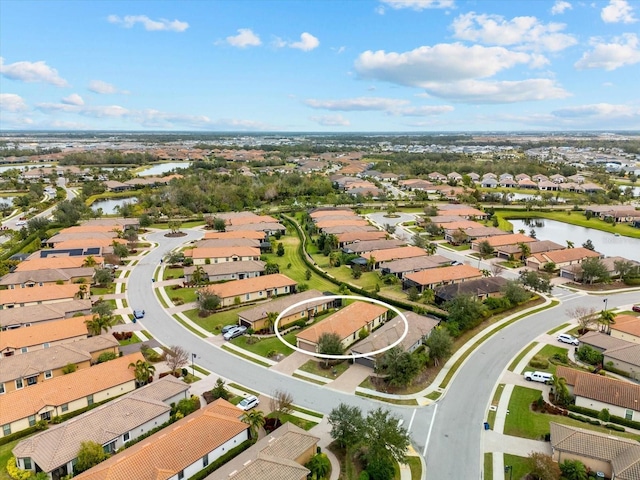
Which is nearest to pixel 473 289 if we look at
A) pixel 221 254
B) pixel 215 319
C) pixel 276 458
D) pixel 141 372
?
pixel 215 319

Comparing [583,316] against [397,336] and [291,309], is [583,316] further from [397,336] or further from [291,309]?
[291,309]

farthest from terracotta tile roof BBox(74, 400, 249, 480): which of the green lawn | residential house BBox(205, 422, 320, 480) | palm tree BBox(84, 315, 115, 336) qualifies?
palm tree BBox(84, 315, 115, 336)

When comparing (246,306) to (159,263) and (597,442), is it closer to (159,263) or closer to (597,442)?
(159,263)

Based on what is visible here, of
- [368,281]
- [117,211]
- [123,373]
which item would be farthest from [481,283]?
[117,211]

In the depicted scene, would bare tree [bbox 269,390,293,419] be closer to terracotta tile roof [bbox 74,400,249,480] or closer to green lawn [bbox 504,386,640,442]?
terracotta tile roof [bbox 74,400,249,480]

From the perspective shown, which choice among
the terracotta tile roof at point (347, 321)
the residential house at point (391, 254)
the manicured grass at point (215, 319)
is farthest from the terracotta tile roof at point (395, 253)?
the manicured grass at point (215, 319)
